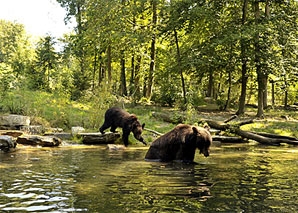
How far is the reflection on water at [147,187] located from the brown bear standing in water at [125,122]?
418 centimetres

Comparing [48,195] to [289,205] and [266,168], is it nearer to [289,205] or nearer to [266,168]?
[289,205]

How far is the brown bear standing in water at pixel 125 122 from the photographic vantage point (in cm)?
1291

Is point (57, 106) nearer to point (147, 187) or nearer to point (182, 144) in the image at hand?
point (182, 144)

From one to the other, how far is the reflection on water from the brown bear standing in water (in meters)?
4.18

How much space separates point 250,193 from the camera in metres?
4.99

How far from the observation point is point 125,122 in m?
13.2

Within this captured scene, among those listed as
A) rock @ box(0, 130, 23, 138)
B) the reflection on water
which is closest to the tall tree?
rock @ box(0, 130, 23, 138)

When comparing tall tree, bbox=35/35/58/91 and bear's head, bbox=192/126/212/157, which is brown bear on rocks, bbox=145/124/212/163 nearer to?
bear's head, bbox=192/126/212/157

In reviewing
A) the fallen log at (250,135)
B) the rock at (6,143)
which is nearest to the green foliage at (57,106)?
the rock at (6,143)

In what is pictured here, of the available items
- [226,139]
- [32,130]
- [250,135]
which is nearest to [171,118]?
[226,139]

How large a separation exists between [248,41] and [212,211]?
2074cm

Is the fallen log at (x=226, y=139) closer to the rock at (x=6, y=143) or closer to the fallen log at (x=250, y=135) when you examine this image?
the fallen log at (x=250, y=135)

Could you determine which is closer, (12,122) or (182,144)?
(182,144)

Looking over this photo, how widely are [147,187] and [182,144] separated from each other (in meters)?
2.78
